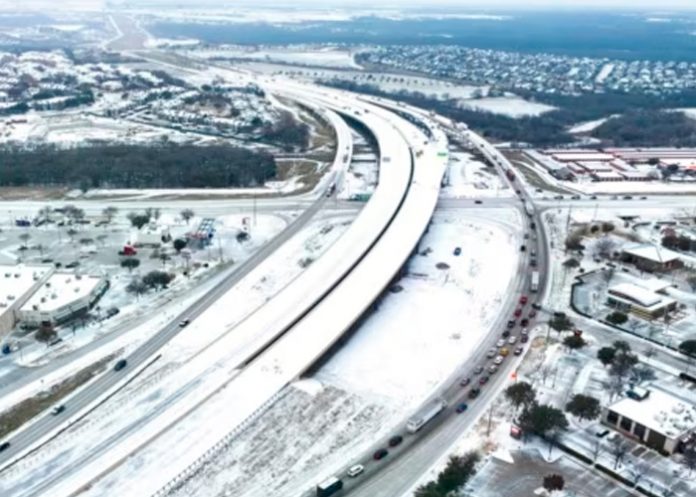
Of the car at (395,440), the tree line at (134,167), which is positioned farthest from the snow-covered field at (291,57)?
the car at (395,440)

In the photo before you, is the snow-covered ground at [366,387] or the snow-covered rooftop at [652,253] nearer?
the snow-covered ground at [366,387]

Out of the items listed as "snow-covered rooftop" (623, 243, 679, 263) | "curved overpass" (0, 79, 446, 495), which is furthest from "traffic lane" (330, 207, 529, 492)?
"snow-covered rooftop" (623, 243, 679, 263)

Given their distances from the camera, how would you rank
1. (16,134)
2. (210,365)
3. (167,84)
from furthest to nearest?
(167,84), (16,134), (210,365)

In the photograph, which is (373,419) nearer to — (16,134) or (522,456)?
(522,456)

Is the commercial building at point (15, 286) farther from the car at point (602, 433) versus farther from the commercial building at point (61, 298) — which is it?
the car at point (602, 433)

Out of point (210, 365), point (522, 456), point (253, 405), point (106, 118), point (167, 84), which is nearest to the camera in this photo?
point (522, 456)

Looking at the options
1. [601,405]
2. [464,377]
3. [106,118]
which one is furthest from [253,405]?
[106,118]

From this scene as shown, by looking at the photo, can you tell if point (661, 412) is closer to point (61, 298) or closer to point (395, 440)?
point (395, 440)

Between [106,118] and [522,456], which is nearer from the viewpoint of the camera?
[522,456]
